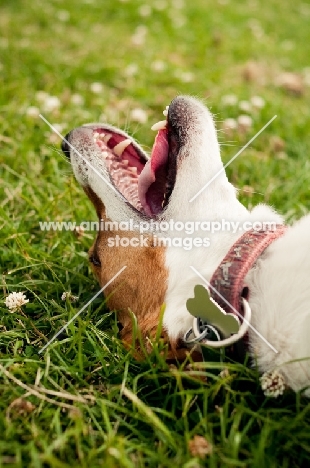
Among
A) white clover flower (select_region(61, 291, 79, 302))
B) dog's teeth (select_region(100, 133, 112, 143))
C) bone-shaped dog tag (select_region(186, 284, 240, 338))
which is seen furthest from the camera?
dog's teeth (select_region(100, 133, 112, 143))

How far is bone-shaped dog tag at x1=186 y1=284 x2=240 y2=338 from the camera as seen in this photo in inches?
83.0

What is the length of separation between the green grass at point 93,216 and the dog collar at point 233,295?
0.40ft

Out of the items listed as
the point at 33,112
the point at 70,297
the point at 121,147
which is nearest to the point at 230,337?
the point at 70,297

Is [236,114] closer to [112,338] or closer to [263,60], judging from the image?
[263,60]

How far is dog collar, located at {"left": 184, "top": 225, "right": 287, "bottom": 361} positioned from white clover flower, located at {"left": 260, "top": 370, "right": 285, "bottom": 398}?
0.14m

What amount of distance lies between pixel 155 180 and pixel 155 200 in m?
0.10

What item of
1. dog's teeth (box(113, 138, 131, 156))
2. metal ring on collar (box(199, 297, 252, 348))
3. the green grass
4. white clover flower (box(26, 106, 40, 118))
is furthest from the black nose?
metal ring on collar (box(199, 297, 252, 348))

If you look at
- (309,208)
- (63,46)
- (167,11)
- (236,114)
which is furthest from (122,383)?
(167,11)

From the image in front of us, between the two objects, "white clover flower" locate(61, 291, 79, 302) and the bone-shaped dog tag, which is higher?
the bone-shaped dog tag

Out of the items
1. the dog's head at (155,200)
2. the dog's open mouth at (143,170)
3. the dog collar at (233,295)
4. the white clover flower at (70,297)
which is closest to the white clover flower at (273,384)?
the dog collar at (233,295)

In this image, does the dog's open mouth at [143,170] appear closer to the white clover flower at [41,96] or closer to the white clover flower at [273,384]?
the white clover flower at [273,384]

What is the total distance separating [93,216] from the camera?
356 cm

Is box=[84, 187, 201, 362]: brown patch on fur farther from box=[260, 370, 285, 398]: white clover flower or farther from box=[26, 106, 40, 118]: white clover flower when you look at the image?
box=[26, 106, 40, 118]: white clover flower

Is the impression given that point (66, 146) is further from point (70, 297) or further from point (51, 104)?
point (51, 104)
